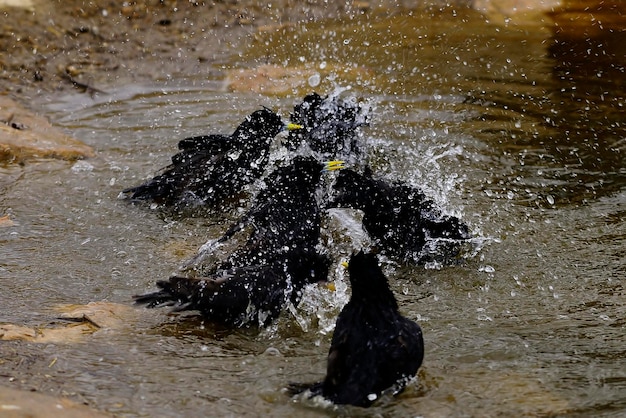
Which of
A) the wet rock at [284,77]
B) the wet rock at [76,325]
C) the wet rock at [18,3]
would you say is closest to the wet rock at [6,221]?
the wet rock at [76,325]

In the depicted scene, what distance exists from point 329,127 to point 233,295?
3114 mm

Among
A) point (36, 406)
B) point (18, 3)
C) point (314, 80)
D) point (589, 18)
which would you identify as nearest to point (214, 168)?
point (314, 80)

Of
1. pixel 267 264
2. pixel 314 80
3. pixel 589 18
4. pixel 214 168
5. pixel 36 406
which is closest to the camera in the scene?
pixel 36 406

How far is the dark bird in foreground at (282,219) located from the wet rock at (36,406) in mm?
1913

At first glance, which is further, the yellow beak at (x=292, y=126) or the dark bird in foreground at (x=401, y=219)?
the yellow beak at (x=292, y=126)

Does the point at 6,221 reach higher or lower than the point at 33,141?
lower

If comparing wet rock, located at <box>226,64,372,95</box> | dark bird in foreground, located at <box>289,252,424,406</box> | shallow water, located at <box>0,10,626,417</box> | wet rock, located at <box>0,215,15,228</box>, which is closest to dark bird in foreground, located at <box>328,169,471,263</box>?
shallow water, located at <box>0,10,626,417</box>

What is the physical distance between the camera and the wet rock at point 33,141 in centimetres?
849

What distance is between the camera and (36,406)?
12.6ft

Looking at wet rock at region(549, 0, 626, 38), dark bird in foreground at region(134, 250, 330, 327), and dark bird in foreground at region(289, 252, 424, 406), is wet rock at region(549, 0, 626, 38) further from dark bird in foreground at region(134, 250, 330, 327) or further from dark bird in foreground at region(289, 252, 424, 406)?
dark bird in foreground at region(289, 252, 424, 406)

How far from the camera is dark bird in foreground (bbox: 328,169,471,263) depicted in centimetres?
644

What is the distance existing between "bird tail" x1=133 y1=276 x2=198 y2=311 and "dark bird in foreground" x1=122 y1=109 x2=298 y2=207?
2.26 meters

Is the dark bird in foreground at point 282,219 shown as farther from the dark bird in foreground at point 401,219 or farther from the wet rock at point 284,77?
the wet rock at point 284,77

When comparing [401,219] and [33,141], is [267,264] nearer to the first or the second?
[401,219]
